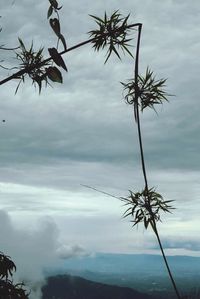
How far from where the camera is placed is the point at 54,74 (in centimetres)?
555

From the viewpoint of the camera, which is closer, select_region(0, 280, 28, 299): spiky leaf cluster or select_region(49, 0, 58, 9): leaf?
select_region(49, 0, 58, 9): leaf

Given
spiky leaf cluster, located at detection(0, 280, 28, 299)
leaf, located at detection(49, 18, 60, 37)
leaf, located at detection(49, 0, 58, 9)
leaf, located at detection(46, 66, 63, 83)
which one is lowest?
spiky leaf cluster, located at detection(0, 280, 28, 299)

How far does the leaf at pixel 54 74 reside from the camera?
544cm

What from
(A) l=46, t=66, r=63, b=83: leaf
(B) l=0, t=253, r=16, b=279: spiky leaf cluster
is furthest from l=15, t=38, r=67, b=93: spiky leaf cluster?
(B) l=0, t=253, r=16, b=279: spiky leaf cluster

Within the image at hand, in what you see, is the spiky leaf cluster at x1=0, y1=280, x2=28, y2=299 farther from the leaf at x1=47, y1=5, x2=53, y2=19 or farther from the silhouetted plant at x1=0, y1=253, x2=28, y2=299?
the leaf at x1=47, y1=5, x2=53, y2=19

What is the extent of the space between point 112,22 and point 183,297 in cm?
406

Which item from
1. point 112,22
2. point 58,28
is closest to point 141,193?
point 112,22

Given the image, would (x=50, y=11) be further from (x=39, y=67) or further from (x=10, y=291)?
(x=10, y=291)

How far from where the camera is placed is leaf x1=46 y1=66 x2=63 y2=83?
5.44 m

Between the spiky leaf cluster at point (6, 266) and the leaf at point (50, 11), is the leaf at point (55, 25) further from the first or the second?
the spiky leaf cluster at point (6, 266)

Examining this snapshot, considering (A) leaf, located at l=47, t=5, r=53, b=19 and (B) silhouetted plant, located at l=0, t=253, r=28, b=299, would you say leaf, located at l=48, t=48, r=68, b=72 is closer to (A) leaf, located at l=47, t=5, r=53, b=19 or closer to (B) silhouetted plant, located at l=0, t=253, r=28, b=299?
(A) leaf, located at l=47, t=5, r=53, b=19

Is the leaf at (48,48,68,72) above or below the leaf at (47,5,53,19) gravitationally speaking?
below

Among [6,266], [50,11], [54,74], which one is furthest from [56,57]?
[6,266]

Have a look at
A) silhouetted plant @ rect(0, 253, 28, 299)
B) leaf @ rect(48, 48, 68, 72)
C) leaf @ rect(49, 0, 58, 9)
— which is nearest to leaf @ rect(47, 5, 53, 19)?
leaf @ rect(49, 0, 58, 9)
